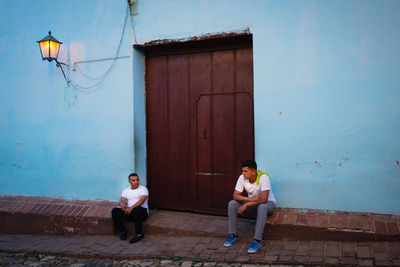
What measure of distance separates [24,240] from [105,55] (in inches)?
117

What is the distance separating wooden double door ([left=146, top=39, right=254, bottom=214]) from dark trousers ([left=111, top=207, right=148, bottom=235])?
699mm

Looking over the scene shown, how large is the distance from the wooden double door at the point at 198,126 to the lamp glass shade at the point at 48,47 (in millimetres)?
1430

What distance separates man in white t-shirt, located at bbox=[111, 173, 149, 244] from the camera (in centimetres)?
486

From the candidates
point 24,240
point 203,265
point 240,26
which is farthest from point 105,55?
point 203,265

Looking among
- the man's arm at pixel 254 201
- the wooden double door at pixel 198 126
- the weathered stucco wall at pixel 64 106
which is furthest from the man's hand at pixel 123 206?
the man's arm at pixel 254 201

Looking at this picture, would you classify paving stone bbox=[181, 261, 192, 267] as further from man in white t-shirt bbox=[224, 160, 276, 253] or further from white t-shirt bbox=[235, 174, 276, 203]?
white t-shirt bbox=[235, 174, 276, 203]

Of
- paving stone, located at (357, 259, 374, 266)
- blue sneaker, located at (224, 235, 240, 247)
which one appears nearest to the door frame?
blue sneaker, located at (224, 235, 240, 247)

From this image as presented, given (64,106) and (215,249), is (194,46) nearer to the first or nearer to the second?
(64,106)

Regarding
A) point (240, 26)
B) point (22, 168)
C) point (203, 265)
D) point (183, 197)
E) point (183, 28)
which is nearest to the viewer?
point (203, 265)

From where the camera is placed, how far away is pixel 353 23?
430 centimetres

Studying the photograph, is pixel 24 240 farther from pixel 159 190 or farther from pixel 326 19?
pixel 326 19

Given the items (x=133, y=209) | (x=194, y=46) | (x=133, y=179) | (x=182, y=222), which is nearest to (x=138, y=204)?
(x=133, y=209)

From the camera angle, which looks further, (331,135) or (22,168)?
(22,168)

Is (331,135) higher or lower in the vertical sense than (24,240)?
higher
